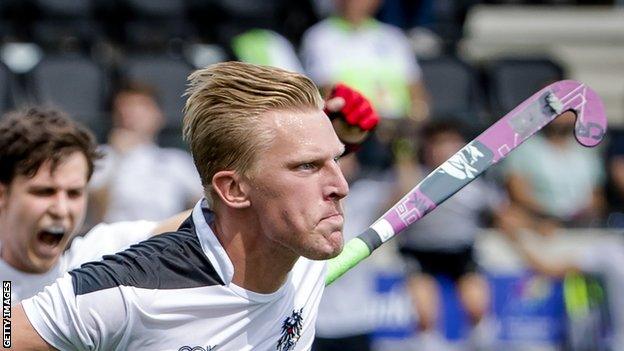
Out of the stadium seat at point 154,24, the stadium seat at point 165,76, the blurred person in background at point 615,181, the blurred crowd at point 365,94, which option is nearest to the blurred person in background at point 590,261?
the blurred crowd at point 365,94

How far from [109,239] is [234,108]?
1.01 meters

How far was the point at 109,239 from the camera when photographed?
400 centimetres

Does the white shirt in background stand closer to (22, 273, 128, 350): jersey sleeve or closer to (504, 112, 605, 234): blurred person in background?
(504, 112, 605, 234): blurred person in background

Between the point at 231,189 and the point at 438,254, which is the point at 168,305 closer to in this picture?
the point at 231,189

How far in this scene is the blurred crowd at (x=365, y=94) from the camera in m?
8.23

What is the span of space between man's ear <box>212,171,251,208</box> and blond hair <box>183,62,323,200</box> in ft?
0.07

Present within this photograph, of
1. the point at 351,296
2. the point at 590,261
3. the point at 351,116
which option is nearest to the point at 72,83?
the point at 351,296

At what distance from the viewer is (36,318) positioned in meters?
3.00

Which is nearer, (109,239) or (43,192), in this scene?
(109,239)

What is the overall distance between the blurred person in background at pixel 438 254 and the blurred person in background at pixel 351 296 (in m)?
0.31

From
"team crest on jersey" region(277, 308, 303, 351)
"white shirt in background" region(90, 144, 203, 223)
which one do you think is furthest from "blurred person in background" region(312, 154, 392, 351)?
"team crest on jersey" region(277, 308, 303, 351)

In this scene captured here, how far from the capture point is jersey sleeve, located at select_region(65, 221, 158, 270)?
395cm
